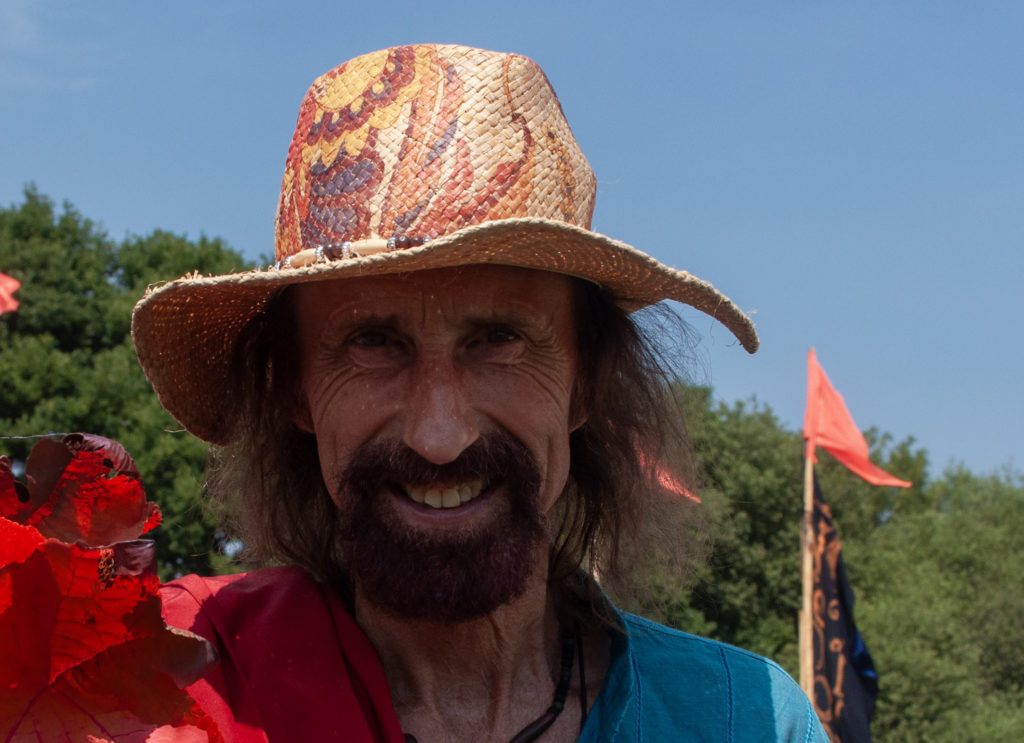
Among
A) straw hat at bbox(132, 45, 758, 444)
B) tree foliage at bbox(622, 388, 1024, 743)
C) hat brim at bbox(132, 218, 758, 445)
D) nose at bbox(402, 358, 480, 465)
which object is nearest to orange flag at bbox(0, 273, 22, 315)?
hat brim at bbox(132, 218, 758, 445)

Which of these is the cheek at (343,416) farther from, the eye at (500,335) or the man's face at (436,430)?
the eye at (500,335)

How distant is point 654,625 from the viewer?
2.43 metres

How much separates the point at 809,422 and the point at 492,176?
10.5 metres

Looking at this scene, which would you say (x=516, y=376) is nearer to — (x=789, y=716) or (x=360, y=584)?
(x=360, y=584)

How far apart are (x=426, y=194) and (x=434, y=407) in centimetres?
37

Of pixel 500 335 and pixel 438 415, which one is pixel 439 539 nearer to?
pixel 438 415

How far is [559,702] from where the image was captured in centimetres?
221

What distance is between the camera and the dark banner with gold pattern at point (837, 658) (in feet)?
35.5

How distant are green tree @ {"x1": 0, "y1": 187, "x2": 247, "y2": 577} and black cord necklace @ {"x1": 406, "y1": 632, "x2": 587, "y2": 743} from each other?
11743mm

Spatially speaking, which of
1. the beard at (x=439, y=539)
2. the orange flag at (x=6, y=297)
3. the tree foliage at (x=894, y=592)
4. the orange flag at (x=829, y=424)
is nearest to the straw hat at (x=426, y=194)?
the beard at (x=439, y=539)

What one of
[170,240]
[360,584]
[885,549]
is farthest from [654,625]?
[885,549]

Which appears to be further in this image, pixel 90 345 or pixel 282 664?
pixel 90 345

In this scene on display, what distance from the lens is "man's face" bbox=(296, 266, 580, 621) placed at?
202 centimetres

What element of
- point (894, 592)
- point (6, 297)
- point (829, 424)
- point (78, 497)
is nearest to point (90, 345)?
point (6, 297)
